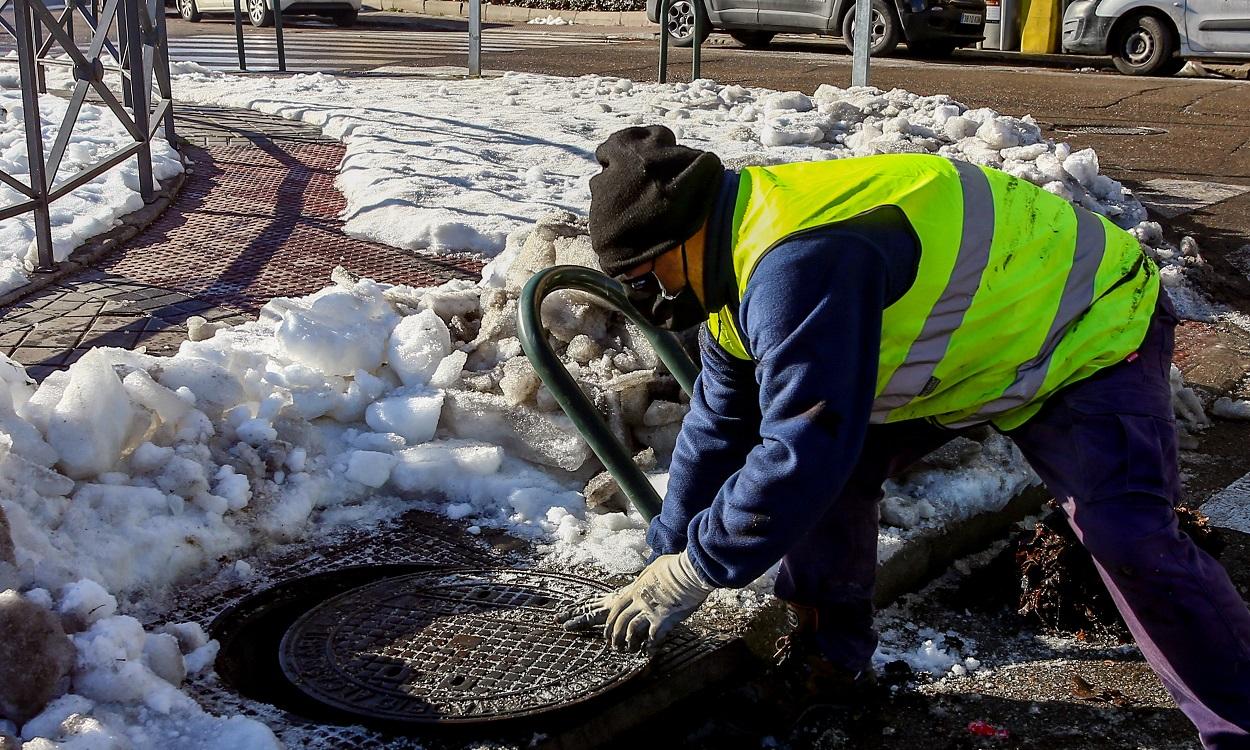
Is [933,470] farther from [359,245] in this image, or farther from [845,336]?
[359,245]

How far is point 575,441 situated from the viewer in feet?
12.1

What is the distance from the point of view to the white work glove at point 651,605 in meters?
2.55

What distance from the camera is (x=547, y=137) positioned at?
7.91m

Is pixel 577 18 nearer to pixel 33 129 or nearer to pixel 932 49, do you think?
pixel 932 49

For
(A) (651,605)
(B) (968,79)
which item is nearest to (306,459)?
(A) (651,605)

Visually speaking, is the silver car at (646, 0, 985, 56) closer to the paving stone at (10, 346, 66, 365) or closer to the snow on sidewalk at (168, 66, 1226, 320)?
the snow on sidewalk at (168, 66, 1226, 320)

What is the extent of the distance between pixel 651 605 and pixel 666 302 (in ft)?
2.28

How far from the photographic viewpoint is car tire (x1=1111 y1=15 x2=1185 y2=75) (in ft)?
44.7

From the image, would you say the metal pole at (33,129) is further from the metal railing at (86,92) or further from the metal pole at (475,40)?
the metal pole at (475,40)

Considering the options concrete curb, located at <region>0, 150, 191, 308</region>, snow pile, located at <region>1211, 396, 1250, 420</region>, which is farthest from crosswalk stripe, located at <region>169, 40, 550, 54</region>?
snow pile, located at <region>1211, 396, 1250, 420</region>

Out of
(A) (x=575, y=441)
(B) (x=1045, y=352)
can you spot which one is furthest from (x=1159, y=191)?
(B) (x=1045, y=352)

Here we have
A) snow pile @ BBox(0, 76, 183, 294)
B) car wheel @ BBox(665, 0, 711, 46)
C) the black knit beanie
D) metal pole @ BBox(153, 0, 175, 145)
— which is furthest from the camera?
car wheel @ BBox(665, 0, 711, 46)

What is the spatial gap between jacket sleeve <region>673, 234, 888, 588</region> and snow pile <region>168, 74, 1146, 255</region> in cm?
374

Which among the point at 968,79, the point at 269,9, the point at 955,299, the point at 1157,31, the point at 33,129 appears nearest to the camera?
the point at 955,299
